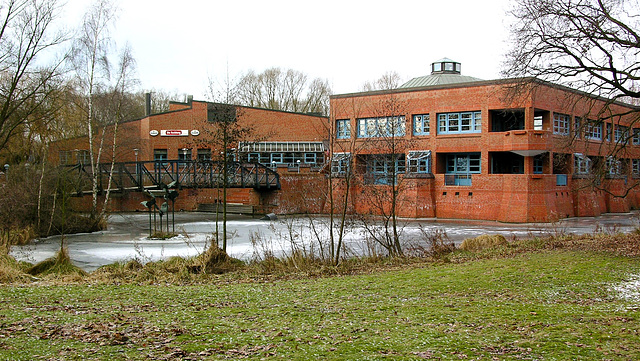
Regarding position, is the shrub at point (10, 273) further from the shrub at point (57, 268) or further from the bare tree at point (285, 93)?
the bare tree at point (285, 93)

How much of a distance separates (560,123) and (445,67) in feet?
56.2

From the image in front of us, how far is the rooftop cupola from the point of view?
55.3 metres

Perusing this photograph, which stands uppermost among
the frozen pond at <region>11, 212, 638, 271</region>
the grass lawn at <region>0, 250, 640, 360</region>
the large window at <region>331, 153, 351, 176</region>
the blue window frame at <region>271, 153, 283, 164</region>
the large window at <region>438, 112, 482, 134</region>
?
the large window at <region>438, 112, 482, 134</region>

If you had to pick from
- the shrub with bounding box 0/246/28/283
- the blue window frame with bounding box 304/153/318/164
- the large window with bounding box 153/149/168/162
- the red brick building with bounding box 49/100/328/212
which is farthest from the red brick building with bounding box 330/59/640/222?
the shrub with bounding box 0/246/28/283

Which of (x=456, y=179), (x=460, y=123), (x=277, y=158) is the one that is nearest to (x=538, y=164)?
(x=456, y=179)

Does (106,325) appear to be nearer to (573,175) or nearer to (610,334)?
(610,334)

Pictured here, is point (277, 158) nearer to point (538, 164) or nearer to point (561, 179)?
point (538, 164)

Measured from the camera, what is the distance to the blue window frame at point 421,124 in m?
41.6

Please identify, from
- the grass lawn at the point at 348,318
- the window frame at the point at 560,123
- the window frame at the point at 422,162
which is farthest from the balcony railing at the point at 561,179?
the grass lawn at the point at 348,318

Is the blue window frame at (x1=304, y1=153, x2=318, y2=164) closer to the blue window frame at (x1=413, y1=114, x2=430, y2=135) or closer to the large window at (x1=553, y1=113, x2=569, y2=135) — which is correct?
the blue window frame at (x1=413, y1=114, x2=430, y2=135)

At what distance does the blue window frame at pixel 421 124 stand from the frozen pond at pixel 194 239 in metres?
7.04

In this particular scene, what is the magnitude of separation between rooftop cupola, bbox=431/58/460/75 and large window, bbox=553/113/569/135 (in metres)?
16.0

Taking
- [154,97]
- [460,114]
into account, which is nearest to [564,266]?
[460,114]

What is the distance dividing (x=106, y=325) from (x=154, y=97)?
7058 cm
